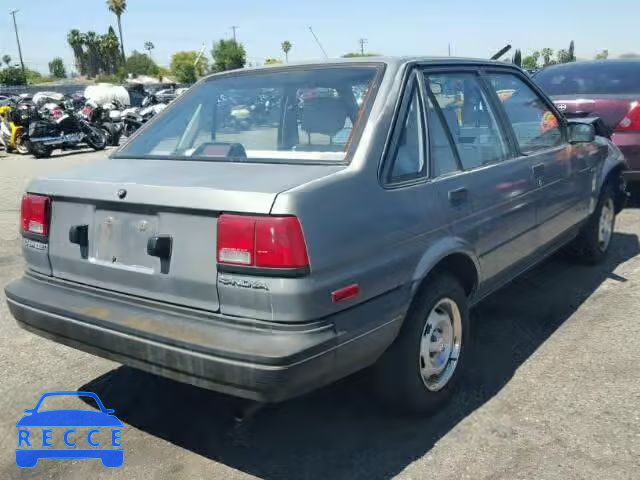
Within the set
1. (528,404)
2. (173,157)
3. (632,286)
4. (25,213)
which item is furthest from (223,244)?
(632,286)

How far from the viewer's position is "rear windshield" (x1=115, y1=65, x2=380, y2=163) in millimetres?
3002

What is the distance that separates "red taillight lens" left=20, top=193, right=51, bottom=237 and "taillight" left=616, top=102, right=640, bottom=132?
6.08 meters

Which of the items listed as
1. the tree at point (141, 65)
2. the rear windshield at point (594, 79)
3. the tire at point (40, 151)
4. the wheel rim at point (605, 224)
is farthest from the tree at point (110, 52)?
the wheel rim at point (605, 224)

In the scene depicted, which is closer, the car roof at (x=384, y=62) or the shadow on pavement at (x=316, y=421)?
the shadow on pavement at (x=316, y=421)

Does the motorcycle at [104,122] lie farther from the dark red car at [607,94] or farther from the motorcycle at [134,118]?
the dark red car at [607,94]

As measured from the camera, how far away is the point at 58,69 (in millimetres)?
132125

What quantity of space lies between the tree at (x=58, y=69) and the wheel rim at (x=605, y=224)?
141 m

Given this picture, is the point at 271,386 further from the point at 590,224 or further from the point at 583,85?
the point at 583,85

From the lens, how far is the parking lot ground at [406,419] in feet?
9.11

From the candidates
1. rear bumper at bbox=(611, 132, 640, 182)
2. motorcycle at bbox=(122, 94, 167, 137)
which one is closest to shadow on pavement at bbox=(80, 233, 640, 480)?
rear bumper at bbox=(611, 132, 640, 182)

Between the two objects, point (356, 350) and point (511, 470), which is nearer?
point (356, 350)

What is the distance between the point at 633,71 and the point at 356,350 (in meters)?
6.59

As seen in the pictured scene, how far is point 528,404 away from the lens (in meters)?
3.24

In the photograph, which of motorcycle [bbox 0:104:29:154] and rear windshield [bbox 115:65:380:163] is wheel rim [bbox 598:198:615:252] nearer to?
rear windshield [bbox 115:65:380:163]
